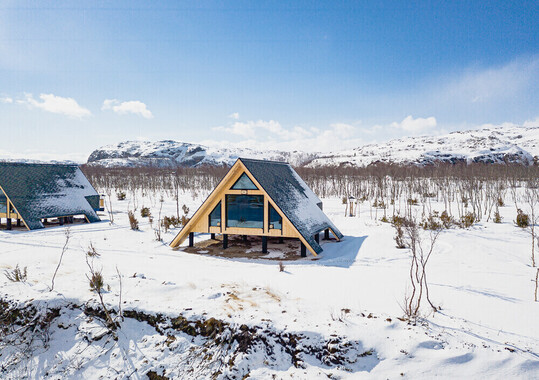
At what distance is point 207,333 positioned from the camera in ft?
18.0

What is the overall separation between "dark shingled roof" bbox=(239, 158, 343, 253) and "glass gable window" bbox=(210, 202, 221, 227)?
2.30 meters

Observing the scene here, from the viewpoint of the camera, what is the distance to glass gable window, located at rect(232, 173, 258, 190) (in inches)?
490

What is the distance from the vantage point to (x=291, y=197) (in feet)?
43.7

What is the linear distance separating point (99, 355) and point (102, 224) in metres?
16.7

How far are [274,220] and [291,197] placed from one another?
5.48 feet

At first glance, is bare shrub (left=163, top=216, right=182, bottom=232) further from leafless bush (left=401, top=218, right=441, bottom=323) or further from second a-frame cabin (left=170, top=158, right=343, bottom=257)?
leafless bush (left=401, top=218, right=441, bottom=323)

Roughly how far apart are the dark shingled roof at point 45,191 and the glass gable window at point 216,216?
12.7 meters

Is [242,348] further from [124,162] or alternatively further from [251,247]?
[124,162]

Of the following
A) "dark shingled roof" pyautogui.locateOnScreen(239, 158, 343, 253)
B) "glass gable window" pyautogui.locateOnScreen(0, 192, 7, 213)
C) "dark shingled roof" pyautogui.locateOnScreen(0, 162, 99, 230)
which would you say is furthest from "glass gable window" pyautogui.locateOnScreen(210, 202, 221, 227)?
"glass gable window" pyautogui.locateOnScreen(0, 192, 7, 213)

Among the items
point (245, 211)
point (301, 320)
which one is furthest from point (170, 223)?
point (301, 320)

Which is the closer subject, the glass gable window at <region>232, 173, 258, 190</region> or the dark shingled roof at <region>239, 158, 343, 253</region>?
the dark shingled roof at <region>239, 158, 343, 253</region>

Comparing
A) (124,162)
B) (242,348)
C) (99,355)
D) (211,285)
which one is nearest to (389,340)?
(242,348)

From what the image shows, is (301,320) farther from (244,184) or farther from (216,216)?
(216,216)

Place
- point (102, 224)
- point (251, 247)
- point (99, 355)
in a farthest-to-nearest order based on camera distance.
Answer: point (102, 224)
point (251, 247)
point (99, 355)
